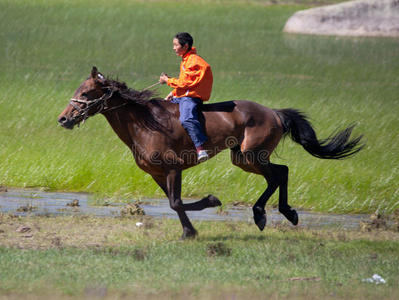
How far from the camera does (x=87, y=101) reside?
8.77 m

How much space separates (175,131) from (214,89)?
13.5 meters

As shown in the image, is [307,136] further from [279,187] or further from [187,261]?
[187,261]

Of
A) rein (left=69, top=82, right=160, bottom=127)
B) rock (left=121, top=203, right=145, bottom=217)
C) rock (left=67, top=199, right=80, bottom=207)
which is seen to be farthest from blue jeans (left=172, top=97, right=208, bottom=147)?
rock (left=67, top=199, right=80, bottom=207)

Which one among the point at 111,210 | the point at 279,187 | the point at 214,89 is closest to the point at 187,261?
the point at 279,187

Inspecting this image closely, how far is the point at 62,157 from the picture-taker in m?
Result: 13.2

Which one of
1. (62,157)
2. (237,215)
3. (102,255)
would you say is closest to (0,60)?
(62,157)

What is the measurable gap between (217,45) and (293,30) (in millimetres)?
6841

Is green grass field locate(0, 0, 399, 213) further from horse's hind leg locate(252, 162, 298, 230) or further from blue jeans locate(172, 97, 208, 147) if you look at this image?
blue jeans locate(172, 97, 208, 147)

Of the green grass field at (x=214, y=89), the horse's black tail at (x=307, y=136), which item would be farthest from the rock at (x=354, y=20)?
the horse's black tail at (x=307, y=136)

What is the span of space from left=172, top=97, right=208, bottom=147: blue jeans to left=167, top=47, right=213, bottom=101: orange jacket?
11cm

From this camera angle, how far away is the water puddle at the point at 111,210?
407 inches

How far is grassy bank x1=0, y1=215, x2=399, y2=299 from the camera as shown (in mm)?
6473

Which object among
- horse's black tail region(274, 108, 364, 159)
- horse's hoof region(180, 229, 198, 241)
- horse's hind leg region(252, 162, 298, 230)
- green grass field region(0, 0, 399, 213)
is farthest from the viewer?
green grass field region(0, 0, 399, 213)

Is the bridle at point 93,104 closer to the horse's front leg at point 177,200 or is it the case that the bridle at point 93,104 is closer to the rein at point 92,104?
the rein at point 92,104
